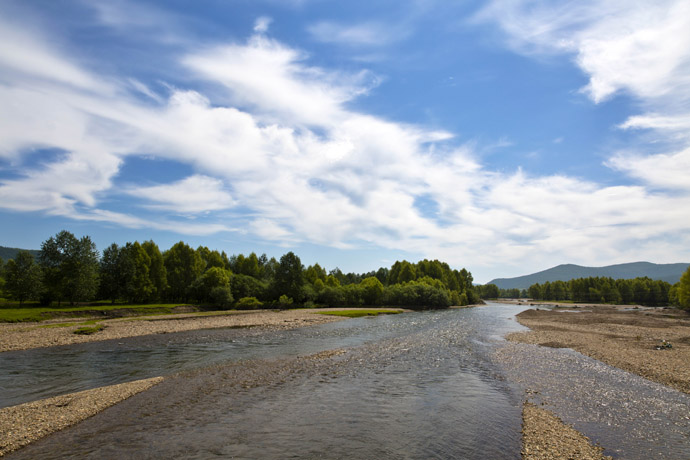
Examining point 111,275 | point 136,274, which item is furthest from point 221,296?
point 111,275

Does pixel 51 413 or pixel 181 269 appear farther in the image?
pixel 181 269

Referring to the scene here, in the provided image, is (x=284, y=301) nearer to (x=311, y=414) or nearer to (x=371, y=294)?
(x=371, y=294)

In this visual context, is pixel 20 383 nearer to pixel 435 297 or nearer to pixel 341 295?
pixel 341 295

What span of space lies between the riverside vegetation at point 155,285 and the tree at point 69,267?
17cm

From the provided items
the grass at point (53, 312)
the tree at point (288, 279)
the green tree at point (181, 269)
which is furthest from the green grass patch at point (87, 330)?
the tree at point (288, 279)

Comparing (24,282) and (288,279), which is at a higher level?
(288,279)

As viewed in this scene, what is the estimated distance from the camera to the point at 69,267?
76.2 meters

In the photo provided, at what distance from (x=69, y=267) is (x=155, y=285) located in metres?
23.6

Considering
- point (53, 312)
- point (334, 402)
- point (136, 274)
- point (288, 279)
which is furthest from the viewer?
point (288, 279)

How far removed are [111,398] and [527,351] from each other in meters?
37.7

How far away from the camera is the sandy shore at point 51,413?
1455cm

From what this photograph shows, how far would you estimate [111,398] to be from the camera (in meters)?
20.0

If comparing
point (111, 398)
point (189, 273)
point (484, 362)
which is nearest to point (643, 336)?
point (484, 362)

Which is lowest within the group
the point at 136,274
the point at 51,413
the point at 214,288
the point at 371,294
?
the point at 51,413
